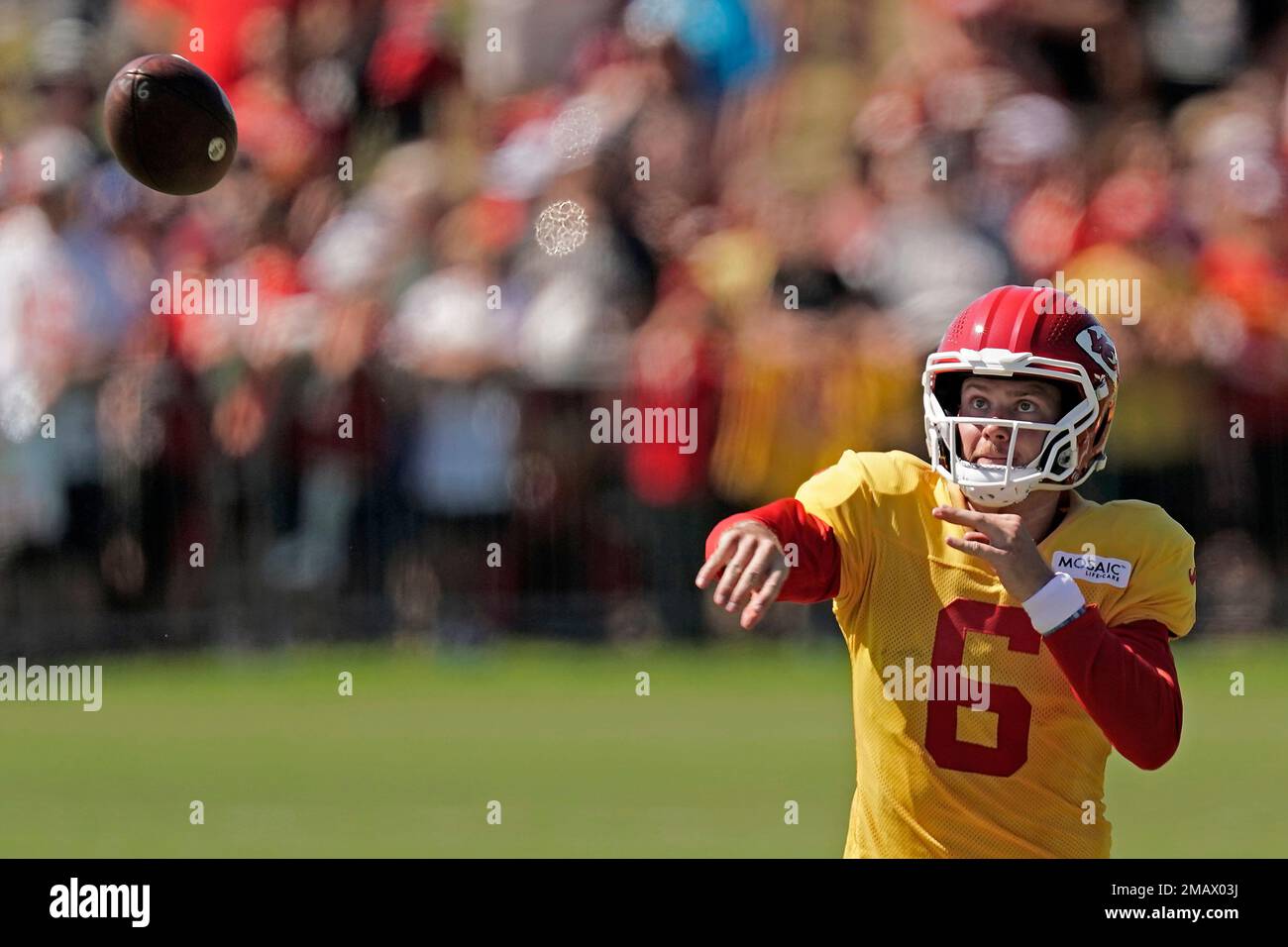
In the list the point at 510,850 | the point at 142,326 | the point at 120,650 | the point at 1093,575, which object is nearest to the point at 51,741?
the point at 120,650

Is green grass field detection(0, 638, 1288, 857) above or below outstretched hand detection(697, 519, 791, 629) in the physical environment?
below

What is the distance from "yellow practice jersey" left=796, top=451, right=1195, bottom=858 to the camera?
5191 mm

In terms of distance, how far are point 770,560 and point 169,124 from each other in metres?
4.08

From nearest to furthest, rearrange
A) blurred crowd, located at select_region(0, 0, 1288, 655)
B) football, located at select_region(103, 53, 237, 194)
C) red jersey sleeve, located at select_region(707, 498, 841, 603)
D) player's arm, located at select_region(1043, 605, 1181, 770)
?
player's arm, located at select_region(1043, 605, 1181, 770) → red jersey sleeve, located at select_region(707, 498, 841, 603) → football, located at select_region(103, 53, 237, 194) → blurred crowd, located at select_region(0, 0, 1288, 655)

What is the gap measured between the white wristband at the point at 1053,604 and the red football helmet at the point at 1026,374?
1.00ft

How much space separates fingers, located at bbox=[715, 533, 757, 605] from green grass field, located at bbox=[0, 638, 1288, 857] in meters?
4.00

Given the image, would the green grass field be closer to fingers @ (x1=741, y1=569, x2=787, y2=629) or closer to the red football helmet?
the red football helmet

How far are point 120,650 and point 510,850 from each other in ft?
17.4

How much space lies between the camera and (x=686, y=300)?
1298cm

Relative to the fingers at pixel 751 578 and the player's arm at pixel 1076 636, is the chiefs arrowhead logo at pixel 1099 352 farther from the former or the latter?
the fingers at pixel 751 578

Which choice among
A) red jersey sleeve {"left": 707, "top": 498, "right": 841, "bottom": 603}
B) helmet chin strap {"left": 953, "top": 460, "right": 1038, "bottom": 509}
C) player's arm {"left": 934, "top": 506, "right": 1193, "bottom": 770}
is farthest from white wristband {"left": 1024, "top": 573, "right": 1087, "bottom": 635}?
red jersey sleeve {"left": 707, "top": 498, "right": 841, "bottom": 603}

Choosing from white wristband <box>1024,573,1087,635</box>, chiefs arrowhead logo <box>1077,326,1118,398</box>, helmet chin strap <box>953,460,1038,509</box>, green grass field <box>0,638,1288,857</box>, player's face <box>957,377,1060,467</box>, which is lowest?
green grass field <box>0,638,1288,857</box>

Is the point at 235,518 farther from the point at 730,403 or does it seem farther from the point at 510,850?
the point at 510,850

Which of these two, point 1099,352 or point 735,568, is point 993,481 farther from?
point 735,568
